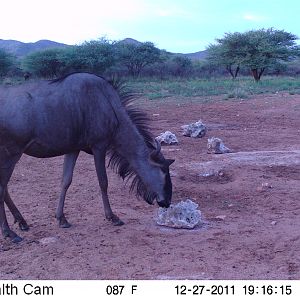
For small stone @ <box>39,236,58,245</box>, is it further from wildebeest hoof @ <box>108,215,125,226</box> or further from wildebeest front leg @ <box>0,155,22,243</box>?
wildebeest hoof @ <box>108,215,125,226</box>

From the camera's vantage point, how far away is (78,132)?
5.58 m

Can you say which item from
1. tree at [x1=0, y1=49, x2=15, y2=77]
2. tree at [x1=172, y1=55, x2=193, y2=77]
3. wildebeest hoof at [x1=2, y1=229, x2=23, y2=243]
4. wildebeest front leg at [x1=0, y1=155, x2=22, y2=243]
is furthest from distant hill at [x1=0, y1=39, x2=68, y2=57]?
wildebeest hoof at [x1=2, y1=229, x2=23, y2=243]

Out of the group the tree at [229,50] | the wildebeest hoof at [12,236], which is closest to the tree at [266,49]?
the tree at [229,50]

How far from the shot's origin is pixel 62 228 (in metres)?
5.69

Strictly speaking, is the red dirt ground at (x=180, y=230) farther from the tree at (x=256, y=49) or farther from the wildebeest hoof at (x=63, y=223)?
the tree at (x=256, y=49)

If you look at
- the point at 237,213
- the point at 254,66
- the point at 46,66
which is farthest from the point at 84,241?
the point at 46,66

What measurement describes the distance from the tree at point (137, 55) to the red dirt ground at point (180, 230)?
37221mm

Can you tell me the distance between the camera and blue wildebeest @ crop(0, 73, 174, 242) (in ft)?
17.1

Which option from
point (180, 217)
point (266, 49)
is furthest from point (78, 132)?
point (266, 49)

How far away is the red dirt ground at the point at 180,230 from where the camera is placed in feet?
14.5

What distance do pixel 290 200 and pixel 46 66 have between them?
3556 centimetres

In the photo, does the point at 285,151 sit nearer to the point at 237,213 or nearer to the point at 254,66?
the point at 237,213

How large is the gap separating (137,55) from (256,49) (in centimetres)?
1262

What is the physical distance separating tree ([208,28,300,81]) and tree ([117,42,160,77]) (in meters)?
6.54
